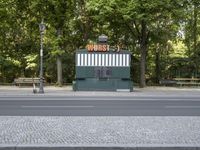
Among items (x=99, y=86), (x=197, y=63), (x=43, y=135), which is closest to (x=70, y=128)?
(x=43, y=135)

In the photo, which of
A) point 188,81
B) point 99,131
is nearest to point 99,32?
point 188,81

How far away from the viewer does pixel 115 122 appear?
14.1 meters

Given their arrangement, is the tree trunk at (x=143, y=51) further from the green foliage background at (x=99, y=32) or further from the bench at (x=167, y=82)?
the bench at (x=167, y=82)

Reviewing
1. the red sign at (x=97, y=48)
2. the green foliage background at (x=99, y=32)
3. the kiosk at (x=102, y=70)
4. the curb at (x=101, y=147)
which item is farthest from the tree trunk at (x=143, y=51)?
the curb at (x=101, y=147)

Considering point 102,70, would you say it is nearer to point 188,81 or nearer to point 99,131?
point 188,81

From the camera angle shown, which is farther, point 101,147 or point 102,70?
point 102,70

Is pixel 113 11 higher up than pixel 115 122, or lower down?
higher up

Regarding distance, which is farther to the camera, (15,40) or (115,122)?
(15,40)

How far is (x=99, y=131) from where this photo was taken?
475 inches

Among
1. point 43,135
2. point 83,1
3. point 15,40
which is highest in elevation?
point 83,1

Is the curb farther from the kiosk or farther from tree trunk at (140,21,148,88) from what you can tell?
tree trunk at (140,21,148,88)

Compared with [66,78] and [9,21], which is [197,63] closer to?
[66,78]

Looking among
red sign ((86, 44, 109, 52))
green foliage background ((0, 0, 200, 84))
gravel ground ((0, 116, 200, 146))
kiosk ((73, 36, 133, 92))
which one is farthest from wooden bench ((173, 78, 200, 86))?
gravel ground ((0, 116, 200, 146))

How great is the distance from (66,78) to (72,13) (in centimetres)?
587
